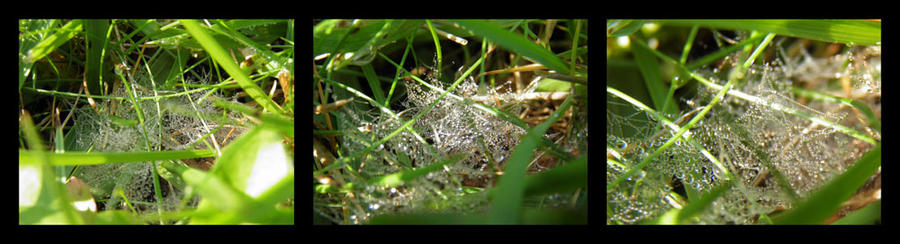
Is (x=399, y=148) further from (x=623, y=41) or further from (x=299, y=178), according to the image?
(x=623, y=41)

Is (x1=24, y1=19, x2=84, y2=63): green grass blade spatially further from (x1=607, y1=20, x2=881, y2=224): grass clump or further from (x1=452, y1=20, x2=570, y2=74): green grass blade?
(x1=607, y1=20, x2=881, y2=224): grass clump

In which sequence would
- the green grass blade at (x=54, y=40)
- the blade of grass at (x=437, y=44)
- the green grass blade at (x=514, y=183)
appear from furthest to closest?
1. the green grass blade at (x=54, y=40)
2. the blade of grass at (x=437, y=44)
3. the green grass blade at (x=514, y=183)

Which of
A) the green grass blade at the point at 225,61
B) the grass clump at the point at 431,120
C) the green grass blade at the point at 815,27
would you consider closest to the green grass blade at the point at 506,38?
the grass clump at the point at 431,120

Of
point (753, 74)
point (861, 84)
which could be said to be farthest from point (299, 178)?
point (861, 84)

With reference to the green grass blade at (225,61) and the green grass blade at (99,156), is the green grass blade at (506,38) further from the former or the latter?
the green grass blade at (99,156)

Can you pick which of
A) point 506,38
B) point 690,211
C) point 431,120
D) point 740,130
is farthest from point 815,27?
point 431,120

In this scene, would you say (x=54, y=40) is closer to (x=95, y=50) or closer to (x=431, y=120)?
(x=95, y=50)

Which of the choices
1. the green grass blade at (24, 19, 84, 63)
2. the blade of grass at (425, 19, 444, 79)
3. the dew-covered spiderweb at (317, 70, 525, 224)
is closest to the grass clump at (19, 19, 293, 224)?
the green grass blade at (24, 19, 84, 63)
